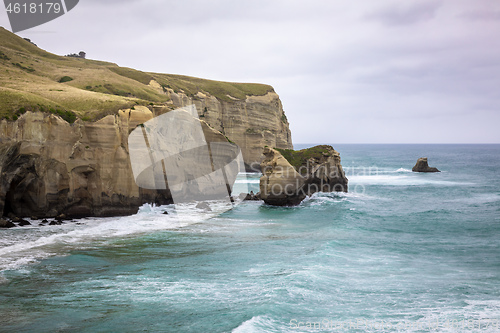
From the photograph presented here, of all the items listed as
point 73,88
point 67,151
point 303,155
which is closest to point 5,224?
point 67,151

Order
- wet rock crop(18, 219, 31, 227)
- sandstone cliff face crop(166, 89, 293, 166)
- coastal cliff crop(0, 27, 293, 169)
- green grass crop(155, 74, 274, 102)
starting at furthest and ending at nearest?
green grass crop(155, 74, 274, 102), sandstone cliff face crop(166, 89, 293, 166), coastal cliff crop(0, 27, 293, 169), wet rock crop(18, 219, 31, 227)

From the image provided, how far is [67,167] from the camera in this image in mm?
32344

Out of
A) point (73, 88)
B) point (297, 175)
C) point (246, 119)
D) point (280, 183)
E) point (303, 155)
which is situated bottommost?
point (280, 183)

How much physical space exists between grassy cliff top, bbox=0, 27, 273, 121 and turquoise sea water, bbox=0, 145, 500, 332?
29.6 feet

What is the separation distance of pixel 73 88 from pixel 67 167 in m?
14.0

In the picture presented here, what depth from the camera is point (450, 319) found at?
15.0 m

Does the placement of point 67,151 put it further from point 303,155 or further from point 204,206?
point 303,155

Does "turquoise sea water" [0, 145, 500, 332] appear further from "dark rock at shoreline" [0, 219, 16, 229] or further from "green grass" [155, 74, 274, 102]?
"green grass" [155, 74, 274, 102]

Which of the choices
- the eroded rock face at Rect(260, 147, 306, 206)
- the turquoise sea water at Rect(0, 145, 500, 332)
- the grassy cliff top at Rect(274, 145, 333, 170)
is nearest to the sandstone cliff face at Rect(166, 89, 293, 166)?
the grassy cliff top at Rect(274, 145, 333, 170)

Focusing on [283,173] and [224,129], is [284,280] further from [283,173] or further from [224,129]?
[224,129]

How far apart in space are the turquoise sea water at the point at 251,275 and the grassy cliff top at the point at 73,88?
9.01 metres

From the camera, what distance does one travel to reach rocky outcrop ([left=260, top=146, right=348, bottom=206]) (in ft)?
139

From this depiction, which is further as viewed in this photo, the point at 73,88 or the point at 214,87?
the point at 214,87

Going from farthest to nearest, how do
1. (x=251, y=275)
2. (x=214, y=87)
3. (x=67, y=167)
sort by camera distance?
(x=214, y=87) < (x=67, y=167) < (x=251, y=275)
